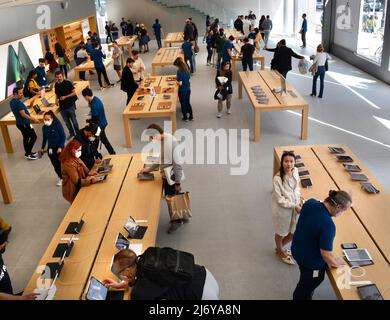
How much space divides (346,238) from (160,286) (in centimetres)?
219

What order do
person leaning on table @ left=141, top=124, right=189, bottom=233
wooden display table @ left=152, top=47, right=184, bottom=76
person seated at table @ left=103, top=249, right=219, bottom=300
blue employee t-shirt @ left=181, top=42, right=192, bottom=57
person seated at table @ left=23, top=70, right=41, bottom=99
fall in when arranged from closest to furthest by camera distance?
person seated at table @ left=103, top=249, right=219, bottom=300 → person leaning on table @ left=141, top=124, right=189, bottom=233 → person seated at table @ left=23, top=70, right=41, bottom=99 → wooden display table @ left=152, top=47, right=184, bottom=76 → blue employee t-shirt @ left=181, top=42, right=192, bottom=57

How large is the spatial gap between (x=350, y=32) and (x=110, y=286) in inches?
579

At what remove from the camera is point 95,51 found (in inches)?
534

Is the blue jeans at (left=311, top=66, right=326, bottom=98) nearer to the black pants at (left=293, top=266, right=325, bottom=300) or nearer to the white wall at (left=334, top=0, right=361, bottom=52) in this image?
the white wall at (left=334, top=0, right=361, bottom=52)

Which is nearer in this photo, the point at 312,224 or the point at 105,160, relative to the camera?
the point at 312,224

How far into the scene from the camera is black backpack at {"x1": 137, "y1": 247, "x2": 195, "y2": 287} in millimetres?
3082

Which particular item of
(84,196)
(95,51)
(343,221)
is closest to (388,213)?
(343,221)

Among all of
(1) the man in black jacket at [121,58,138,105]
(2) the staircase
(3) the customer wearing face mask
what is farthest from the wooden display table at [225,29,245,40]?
(3) the customer wearing face mask

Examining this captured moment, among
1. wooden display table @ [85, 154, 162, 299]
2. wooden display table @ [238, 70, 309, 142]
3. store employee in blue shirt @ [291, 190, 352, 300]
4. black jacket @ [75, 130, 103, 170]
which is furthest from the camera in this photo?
wooden display table @ [238, 70, 309, 142]

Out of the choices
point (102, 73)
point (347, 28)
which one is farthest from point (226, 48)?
point (347, 28)

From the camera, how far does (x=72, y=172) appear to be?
562 cm

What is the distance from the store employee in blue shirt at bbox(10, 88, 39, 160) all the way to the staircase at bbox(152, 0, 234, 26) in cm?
1818
